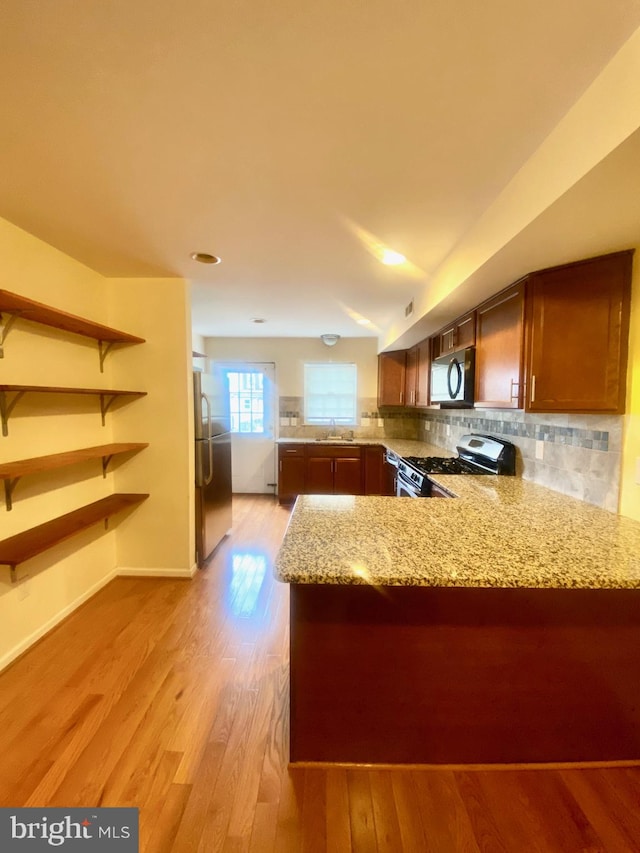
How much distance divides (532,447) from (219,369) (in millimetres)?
4220

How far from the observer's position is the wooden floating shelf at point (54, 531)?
5.57 ft

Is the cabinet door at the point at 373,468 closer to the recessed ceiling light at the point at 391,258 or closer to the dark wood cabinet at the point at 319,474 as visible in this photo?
the dark wood cabinet at the point at 319,474

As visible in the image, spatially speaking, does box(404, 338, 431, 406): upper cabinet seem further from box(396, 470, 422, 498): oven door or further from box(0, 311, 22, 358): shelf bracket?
box(0, 311, 22, 358): shelf bracket

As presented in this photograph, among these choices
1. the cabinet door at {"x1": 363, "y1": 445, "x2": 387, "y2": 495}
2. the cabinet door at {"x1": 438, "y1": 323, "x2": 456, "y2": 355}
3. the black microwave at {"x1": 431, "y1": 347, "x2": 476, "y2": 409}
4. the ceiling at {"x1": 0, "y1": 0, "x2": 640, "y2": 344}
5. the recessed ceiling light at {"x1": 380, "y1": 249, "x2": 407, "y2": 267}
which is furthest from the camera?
the cabinet door at {"x1": 363, "y1": 445, "x2": 387, "y2": 495}

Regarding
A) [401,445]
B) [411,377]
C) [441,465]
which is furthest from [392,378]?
[441,465]

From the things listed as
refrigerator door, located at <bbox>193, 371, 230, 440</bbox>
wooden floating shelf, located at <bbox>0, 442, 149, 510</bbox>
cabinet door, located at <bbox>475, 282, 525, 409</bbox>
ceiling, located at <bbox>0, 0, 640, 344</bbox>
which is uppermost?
ceiling, located at <bbox>0, 0, 640, 344</bbox>

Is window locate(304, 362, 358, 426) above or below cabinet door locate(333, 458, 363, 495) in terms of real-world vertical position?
above

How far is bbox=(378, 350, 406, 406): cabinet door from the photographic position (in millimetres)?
4508

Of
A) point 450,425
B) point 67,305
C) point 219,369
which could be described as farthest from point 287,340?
point 67,305

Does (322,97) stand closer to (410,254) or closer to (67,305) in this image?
(410,254)

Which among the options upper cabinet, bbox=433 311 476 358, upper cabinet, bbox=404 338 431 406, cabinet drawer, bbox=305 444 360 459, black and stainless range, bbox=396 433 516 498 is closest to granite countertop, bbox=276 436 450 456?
cabinet drawer, bbox=305 444 360 459

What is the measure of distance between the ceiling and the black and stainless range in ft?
4.87

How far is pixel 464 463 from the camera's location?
2963mm

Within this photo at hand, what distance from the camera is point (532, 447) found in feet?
7.48
